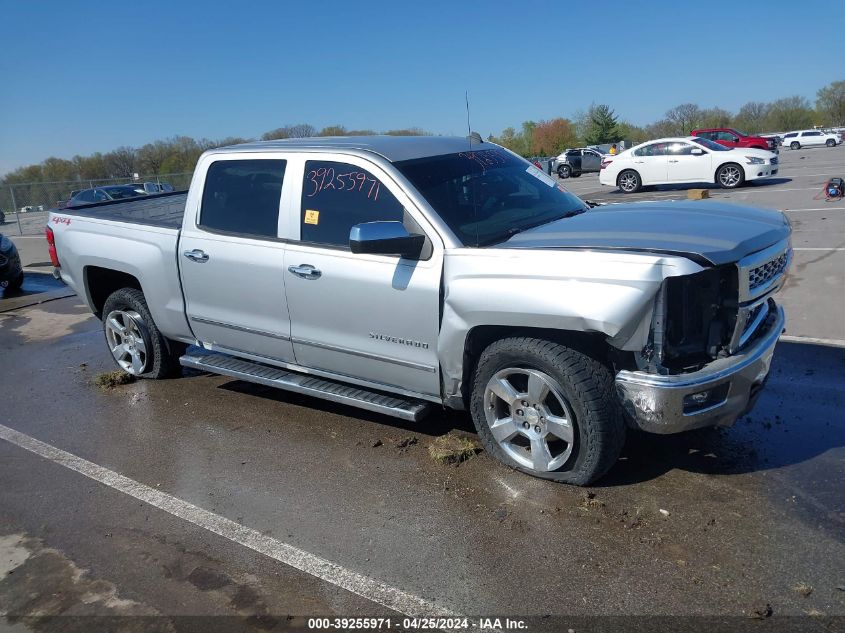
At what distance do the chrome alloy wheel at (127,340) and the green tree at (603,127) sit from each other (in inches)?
2757

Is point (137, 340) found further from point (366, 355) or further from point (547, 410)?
point (547, 410)

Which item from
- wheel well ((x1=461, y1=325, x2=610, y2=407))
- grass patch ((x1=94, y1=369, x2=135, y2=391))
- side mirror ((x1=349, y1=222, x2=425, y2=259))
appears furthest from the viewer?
grass patch ((x1=94, y1=369, x2=135, y2=391))

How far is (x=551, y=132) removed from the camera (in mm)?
79688

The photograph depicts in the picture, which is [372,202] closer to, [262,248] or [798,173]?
[262,248]

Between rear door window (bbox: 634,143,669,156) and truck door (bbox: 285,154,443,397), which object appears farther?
rear door window (bbox: 634,143,669,156)

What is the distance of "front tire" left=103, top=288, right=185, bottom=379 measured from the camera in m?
5.95

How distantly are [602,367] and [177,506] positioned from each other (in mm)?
2525

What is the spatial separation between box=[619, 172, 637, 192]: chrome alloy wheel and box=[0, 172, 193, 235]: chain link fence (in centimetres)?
1954

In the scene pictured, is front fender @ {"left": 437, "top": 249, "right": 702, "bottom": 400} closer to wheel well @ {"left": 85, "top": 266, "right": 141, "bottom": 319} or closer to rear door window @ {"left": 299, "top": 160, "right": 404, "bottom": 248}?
rear door window @ {"left": 299, "top": 160, "right": 404, "bottom": 248}

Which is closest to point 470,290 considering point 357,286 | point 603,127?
point 357,286

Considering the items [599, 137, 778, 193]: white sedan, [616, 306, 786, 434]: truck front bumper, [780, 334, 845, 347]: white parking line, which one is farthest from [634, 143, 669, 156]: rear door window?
[616, 306, 786, 434]: truck front bumper

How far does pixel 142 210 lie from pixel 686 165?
55.8 ft

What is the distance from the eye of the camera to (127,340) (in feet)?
20.5

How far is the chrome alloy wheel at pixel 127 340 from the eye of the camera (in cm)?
605
